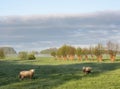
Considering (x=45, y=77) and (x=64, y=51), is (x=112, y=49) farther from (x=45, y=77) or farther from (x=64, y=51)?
(x=45, y=77)

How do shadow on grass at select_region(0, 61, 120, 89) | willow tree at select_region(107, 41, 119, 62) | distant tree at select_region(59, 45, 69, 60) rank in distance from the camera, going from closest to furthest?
1. shadow on grass at select_region(0, 61, 120, 89)
2. willow tree at select_region(107, 41, 119, 62)
3. distant tree at select_region(59, 45, 69, 60)

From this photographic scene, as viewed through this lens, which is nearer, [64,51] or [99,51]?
[99,51]

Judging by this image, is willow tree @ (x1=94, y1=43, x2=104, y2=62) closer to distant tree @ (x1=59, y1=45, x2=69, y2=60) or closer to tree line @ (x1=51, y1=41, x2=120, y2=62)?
tree line @ (x1=51, y1=41, x2=120, y2=62)

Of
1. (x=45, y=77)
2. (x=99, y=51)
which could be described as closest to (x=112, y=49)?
(x=99, y=51)

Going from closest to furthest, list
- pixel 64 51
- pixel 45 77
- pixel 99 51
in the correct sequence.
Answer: pixel 45 77 → pixel 99 51 → pixel 64 51

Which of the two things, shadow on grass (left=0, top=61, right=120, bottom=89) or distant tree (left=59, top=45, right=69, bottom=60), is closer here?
shadow on grass (left=0, top=61, right=120, bottom=89)

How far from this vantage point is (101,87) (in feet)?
115

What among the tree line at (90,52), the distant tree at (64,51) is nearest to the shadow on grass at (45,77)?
the tree line at (90,52)

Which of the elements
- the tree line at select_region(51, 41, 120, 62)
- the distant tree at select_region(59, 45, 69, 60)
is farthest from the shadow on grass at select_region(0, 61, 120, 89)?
the distant tree at select_region(59, 45, 69, 60)

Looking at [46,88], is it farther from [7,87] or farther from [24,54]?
[24,54]

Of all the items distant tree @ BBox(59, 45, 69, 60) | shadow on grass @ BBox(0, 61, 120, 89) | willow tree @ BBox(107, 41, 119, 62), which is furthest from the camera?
distant tree @ BBox(59, 45, 69, 60)

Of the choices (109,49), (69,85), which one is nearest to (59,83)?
(69,85)

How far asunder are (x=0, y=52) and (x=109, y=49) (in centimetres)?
5831

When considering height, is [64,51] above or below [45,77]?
above
